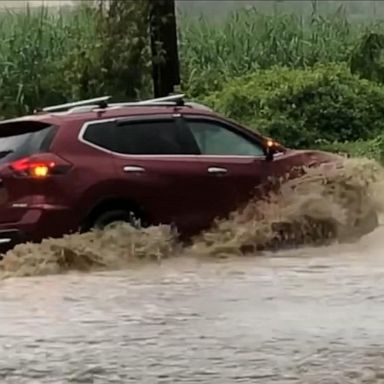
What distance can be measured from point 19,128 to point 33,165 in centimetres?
59

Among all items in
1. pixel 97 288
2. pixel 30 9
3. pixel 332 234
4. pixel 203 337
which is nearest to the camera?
pixel 203 337

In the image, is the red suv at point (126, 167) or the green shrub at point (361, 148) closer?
the red suv at point (126, 167)

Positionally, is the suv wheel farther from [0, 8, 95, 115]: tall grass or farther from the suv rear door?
[0, 8, 95, 115]: tall grass

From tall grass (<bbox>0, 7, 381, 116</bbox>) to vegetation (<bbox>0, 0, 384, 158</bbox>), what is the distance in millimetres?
24

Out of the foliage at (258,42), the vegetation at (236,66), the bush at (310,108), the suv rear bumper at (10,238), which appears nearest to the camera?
the suv rear bumper at (10,238)

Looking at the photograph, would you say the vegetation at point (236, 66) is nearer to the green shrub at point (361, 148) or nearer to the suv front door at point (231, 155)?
the green shrub at point (361, 148)

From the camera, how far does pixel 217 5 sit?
27.9 m

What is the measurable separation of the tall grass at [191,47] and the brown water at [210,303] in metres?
8.90

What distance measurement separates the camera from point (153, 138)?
12.9 m

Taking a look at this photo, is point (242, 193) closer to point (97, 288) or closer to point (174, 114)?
point (174, 114)

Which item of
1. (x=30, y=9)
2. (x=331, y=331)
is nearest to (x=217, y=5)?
(x=30, y=9)

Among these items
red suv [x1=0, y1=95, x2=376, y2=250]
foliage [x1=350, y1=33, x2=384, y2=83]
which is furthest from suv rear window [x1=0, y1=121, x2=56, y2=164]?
foliage [x1=350, y1=33, x2=384, y2=83]

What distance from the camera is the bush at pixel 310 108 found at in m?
20.8

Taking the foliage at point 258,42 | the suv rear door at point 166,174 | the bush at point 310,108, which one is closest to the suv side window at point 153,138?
the suv rear door at point 166,174
